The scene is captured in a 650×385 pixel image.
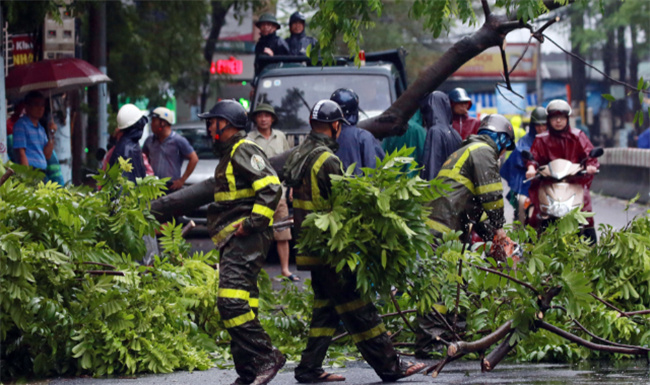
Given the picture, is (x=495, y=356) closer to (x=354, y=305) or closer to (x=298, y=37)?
(x=354, y=305)

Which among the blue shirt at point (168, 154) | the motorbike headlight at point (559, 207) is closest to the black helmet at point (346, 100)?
the motorbike headlight at point (559, 207)

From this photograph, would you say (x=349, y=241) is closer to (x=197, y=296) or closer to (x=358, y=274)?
(x=358, y=274)

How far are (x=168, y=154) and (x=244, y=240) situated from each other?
21.1 ft

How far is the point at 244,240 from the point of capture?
20.6 ft

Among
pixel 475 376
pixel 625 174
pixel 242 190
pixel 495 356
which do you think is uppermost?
pixel 242 190

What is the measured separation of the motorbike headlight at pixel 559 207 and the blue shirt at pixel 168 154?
4693 mm

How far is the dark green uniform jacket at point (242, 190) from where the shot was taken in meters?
6.27

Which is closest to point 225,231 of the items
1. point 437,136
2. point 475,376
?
point 475,376

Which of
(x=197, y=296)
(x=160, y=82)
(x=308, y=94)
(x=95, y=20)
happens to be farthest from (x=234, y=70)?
(x=197, y=296)

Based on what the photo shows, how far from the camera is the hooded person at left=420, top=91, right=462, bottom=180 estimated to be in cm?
952

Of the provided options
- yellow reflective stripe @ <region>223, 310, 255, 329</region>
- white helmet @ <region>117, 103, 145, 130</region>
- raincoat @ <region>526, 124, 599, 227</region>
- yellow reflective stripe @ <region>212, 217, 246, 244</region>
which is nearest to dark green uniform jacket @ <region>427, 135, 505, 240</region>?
yellow reflective stripe @ <region>212, 217, 246, 244</region>

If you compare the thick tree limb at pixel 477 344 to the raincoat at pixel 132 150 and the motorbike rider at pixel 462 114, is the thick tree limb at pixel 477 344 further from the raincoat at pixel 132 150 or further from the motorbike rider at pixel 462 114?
the motorbike rider at pixel 462 114

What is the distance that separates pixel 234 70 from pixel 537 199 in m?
18.1

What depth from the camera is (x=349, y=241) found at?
578 centimetres
